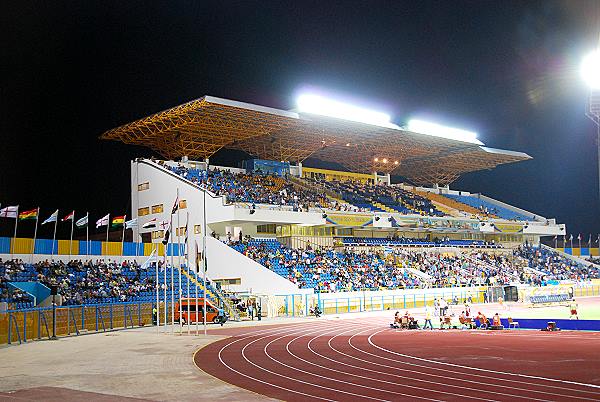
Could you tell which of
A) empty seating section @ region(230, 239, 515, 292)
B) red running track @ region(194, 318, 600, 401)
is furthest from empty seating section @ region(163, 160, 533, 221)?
red running track @ region(194, 318, 600, 401)

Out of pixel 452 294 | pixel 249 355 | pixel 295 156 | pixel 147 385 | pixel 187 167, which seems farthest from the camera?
pixel 295 156

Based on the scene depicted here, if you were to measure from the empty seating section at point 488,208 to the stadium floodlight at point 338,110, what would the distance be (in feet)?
85.0

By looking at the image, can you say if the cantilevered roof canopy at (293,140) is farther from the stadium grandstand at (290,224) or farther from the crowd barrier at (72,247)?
the crowd barrier at (72,247)

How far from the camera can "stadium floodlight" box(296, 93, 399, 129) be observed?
202ft

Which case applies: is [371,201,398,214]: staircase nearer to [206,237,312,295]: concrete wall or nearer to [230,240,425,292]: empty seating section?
[230,240,425,292]: empty seating section

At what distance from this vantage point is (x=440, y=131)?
74.1 m

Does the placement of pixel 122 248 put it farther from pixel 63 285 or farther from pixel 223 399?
pixel 223 399

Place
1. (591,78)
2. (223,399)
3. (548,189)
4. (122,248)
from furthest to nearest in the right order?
(548,189) < (122,248) < (591,78) < (223,399)

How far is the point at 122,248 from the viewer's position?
48.5 metres

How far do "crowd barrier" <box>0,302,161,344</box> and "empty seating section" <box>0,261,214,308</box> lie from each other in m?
2.34

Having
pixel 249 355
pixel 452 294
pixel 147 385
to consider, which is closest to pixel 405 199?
pixel 452 294

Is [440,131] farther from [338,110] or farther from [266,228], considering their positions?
[266,228]

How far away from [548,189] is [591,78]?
69052 millimetres

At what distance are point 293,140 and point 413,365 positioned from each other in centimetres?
4962
